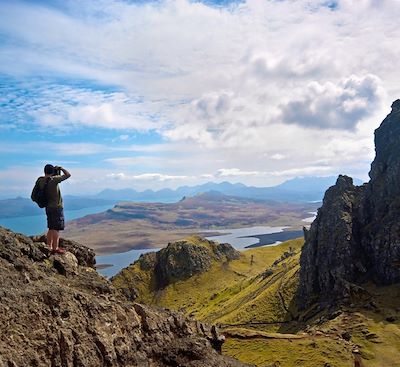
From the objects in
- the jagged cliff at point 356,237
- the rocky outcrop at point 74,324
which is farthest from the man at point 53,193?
the jagged cliff at point 356,237

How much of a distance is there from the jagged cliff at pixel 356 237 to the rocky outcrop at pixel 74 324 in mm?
100261

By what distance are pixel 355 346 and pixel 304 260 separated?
5044cm

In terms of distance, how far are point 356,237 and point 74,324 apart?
12172cm

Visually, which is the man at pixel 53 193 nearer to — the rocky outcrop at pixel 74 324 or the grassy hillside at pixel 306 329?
the rocky outcrop at pixel 74 324

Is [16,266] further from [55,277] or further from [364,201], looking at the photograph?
[364,201]

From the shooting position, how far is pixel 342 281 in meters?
121

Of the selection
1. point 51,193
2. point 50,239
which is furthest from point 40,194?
point 50,239

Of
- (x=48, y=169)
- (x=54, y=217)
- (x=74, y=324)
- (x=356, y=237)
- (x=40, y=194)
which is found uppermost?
(x=48, y=169)

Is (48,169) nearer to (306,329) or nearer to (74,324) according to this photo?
(74,324)

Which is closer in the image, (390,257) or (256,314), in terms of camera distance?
(390,257)

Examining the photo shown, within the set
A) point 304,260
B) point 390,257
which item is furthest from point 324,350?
point 304,260

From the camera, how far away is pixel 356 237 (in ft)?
431

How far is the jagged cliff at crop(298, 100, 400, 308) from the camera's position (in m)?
121

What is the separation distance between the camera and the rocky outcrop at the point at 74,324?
20.9m
